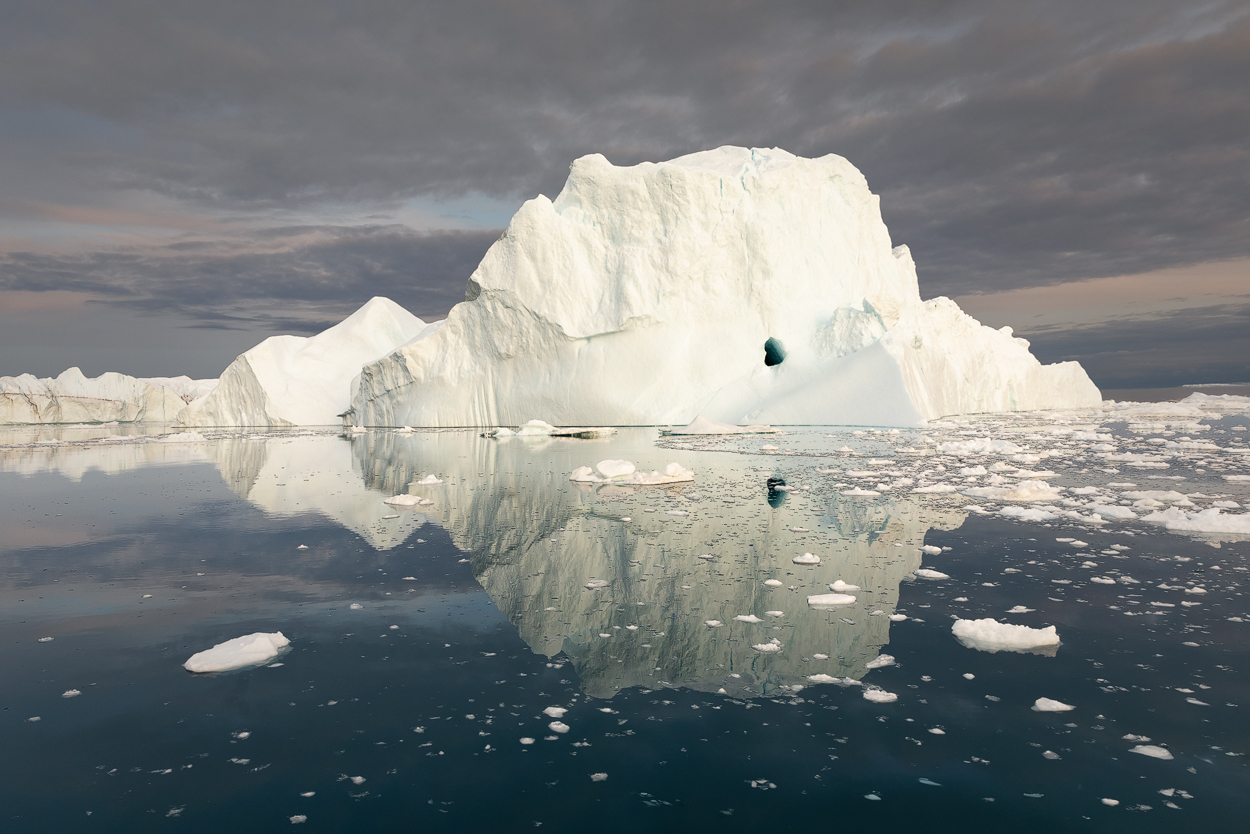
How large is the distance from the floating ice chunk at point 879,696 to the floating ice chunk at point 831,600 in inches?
49.0

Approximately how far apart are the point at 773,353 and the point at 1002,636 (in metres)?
26.8

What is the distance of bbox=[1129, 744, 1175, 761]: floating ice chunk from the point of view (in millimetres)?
2717

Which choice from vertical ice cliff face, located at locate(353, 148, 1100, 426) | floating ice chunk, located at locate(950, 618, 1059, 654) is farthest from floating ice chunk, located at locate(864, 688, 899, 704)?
vertical ice cliff face, located at locate(353, 148, 1100, 426)

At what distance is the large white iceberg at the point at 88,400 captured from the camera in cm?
5084

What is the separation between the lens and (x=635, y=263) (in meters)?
28.4

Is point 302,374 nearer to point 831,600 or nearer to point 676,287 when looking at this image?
point 676,287

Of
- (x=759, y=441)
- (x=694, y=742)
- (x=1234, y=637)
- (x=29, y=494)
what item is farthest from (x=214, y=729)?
(x=759, y=441)

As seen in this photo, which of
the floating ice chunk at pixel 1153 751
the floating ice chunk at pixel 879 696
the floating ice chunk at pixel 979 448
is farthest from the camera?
the floating ice chunk at pixel 979 448

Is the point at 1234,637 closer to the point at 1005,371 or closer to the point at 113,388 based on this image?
the point at 1005,371

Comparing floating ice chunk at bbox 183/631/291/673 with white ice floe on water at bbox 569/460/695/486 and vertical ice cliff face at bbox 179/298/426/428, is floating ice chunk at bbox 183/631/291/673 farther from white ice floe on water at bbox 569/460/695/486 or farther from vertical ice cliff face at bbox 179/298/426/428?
vertical ice cliff face at bbox 179/298/426/428

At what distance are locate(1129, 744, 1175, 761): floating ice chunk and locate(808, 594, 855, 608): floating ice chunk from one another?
1911mm

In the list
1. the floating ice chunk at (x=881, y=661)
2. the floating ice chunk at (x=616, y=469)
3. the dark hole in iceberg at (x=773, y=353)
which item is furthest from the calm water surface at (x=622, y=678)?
the dark hole in iceberg at (x=773, y=353)

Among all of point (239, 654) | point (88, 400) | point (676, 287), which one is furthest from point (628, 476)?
point (88, 400)

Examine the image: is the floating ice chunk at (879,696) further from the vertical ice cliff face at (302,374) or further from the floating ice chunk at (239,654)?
the vertical ice cliff face at (302,374)
